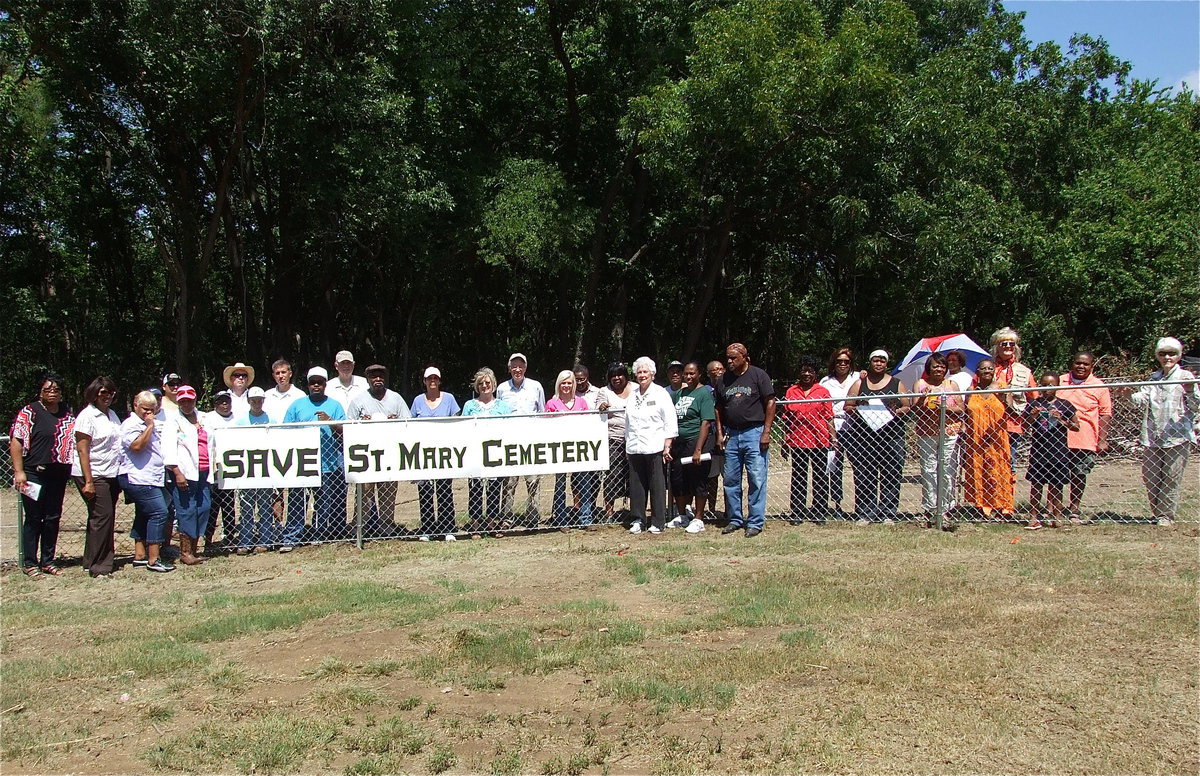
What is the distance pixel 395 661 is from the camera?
6031 mm

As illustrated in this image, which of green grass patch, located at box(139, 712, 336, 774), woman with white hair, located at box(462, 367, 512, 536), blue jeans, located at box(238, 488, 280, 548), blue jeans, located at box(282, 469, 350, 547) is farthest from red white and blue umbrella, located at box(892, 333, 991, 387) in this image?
green grass patch, located at box(139, 712, 336, 774)

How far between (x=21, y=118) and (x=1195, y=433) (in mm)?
20610

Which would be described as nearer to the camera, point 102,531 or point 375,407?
point 102,531

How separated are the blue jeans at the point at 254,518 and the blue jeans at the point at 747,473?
4.72m

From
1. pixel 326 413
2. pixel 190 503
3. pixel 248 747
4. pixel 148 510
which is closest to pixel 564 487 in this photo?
pixel 326 413

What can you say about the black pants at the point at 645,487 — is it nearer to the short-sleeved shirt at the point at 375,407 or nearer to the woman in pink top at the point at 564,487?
the woman in pink top at the point at 564,487

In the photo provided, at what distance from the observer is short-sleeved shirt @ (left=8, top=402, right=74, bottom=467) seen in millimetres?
8891

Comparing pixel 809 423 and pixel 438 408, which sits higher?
pixel 438 408

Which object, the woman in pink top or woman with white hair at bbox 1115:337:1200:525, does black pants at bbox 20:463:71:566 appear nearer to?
the woman in pink top

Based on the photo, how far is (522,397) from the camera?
36.6 ft

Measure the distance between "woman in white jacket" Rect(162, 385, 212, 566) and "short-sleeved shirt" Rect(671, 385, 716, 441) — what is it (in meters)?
4.85

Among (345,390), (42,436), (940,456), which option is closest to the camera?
(42,436)

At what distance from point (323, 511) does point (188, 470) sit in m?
1.54

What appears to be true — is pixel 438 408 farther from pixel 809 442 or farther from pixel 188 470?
pixel 809 442
